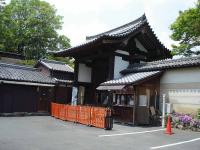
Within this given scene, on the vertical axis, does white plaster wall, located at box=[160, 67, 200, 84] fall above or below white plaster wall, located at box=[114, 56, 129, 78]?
below

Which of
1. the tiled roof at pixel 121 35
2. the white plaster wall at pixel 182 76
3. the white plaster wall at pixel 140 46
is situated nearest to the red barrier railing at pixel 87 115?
the tiled roof at pixel 121 35

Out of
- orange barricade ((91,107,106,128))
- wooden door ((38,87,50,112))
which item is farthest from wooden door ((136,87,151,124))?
wooden door ((38,87,50,112))

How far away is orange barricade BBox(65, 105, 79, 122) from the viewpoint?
16.4 m

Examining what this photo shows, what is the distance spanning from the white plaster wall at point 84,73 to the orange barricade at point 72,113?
5.67m

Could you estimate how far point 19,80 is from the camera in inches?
813

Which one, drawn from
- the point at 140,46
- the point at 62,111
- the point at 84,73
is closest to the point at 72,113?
the point at 62,111

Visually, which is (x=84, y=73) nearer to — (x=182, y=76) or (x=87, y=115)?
(x=87, y=115)

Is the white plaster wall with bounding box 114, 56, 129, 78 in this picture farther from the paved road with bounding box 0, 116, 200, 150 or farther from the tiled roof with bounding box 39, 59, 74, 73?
the tiled roof with bounding box 39, 59, 74, 73

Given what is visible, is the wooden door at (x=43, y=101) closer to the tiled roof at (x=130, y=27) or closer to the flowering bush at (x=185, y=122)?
the tiled roof at (x=130, y=27)

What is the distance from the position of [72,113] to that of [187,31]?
17.6 meters

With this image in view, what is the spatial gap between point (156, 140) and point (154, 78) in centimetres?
649

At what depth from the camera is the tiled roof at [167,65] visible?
1561 cm

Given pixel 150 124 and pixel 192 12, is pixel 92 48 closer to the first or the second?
pixel 150 124

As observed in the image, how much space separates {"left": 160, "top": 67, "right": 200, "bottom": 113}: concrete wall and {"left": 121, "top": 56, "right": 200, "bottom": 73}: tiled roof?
0.43m
